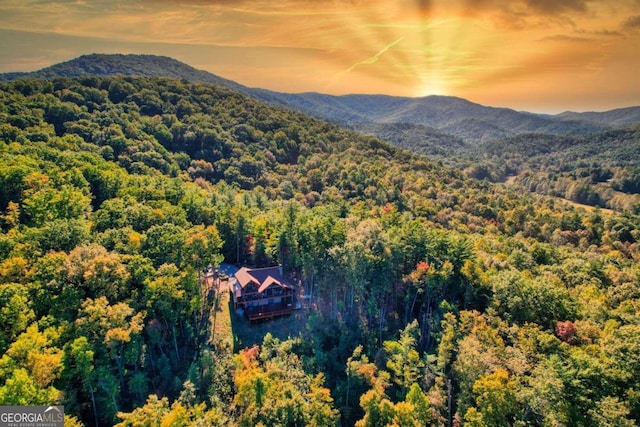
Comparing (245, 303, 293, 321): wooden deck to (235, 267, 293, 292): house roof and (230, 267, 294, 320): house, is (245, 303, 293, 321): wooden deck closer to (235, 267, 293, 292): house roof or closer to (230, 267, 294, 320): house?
(230, 267, 294, 320): house

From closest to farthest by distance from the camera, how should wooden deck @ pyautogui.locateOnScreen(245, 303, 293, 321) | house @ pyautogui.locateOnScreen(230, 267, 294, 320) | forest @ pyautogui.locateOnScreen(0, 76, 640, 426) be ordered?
1. forest @ pyautogui.locateOnScreen(0, 76, 640, 426)
2. wooden deck @ pyautogui.locateOnScreen(245, 303, 293, 321)
3. house @ pyautogui.locateOnScreen(230, 267, 294, 320)

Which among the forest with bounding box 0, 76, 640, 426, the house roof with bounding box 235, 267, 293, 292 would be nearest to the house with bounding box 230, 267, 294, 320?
the house roof with bounding box 235, 267, 293, 292

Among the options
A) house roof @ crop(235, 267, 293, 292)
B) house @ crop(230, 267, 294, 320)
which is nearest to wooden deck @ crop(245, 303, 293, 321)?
house @ crop(230, 267, 294, 320)

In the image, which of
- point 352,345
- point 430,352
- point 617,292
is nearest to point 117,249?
point 352,345

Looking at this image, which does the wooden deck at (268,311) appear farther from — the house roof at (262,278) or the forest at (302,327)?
the forest at (302,327)

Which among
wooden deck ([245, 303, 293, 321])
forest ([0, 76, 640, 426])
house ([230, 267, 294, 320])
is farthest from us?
house ([230, 267, 294, 320])

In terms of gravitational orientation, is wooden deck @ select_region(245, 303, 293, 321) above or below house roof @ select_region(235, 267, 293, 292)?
below

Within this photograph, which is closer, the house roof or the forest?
the forest

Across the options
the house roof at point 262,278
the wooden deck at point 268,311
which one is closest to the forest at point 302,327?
the wooden deck at point 268,311
